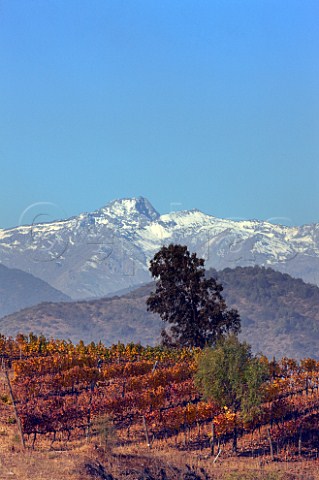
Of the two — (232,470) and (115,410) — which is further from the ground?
(115,410)

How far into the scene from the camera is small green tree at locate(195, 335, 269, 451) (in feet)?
273

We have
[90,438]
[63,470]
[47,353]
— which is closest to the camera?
[63,470]

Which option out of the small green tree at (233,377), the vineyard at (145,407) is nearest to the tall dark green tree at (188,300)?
the vineyard at (145,407)

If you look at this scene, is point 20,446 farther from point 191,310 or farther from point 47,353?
point 191,310

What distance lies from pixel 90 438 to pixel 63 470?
46.7 feet

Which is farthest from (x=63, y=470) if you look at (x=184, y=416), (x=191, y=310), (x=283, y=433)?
(x=191, y=310)

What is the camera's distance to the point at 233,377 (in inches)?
3305

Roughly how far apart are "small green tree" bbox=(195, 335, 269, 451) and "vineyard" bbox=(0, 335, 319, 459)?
94 cm

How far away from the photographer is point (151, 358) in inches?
4104

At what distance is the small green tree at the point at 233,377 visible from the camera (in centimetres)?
8306

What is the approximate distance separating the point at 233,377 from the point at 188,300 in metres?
43.1

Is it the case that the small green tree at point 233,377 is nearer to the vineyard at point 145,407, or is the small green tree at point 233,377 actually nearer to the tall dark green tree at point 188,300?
the vineyard at point 145,407

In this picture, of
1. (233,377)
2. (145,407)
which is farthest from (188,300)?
(233,377)

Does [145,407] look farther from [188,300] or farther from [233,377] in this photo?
[188,300]
